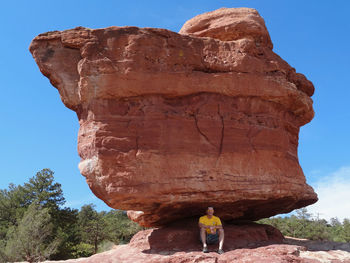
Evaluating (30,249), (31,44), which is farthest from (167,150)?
(30,249)

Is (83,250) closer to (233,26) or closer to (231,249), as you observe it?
(231,249)

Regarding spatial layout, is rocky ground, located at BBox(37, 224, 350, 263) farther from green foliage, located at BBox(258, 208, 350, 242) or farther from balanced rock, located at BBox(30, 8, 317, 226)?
green foliage, located at BBox(258, 208, 350, 242)

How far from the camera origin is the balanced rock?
9.04 m

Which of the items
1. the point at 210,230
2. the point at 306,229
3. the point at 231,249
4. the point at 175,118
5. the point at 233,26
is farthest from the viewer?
the point at 306,229

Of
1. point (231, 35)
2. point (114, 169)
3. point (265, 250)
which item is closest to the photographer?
point (265, 250)

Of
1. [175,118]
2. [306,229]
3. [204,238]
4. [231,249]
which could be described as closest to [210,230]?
[204,238]

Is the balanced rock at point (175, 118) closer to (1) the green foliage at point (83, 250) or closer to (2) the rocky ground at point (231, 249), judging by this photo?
(2) the rocky ground at point (231, 249)

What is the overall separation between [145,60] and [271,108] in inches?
174

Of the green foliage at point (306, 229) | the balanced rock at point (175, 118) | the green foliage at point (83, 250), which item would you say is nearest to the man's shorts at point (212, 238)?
the balanced rock at point (175, 118)

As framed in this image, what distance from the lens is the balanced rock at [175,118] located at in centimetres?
904

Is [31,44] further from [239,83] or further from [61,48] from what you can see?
[239,83]

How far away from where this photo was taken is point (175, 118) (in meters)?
9.66

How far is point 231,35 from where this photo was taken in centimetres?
1145

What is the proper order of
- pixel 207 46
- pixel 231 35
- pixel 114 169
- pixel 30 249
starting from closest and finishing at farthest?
pixel 114 169, pixel 207 46, pixel 231 35, pixel 30 249
